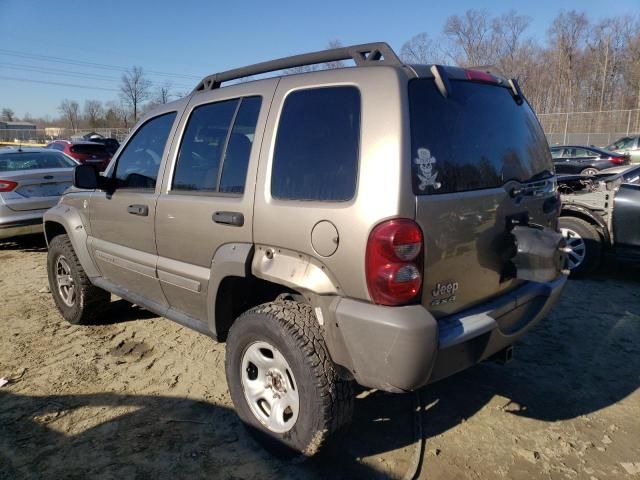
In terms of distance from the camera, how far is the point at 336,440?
2.66m

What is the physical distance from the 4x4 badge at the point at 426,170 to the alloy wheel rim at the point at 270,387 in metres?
1.14

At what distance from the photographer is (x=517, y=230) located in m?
2.54

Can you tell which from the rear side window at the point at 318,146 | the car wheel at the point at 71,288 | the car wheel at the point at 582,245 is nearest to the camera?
the rear side window at the point at 318,146

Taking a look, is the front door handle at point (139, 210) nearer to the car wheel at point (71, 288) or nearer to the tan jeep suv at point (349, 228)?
the tan jeep suv at point (349, 228)

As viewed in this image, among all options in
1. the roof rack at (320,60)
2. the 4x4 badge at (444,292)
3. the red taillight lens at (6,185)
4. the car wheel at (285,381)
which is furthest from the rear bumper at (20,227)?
the 4x4 badge at (444,292)

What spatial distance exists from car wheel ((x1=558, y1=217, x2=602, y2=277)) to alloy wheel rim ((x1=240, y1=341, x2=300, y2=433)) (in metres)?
4.40

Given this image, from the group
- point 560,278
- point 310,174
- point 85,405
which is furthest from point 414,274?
point 85,405

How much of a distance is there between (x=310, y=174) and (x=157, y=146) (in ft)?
5.38

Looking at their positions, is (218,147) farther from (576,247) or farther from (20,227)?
(20,227)

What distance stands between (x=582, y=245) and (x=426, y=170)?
4458 millimetres

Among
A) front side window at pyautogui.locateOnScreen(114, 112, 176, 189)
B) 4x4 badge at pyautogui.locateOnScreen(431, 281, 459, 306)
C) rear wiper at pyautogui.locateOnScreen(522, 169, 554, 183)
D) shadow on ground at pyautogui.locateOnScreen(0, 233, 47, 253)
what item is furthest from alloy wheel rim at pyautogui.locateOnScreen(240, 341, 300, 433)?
shadow on ground at pyautogui.locateOnScreen(0, 233, 47, 253)

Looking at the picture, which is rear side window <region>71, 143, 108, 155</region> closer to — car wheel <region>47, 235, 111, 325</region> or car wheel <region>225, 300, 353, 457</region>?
car wheel <region>47, 235, 111, 325</region>

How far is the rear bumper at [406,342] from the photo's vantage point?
2.05 m

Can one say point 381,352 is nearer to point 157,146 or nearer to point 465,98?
point 465,98
